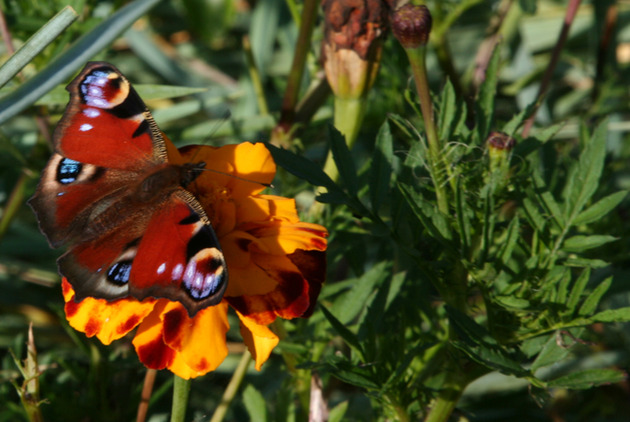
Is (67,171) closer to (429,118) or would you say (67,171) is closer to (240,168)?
Result: (240,168)

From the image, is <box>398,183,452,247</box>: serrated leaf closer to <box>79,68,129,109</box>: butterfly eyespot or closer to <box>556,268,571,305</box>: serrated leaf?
<box>556,268,571,305</box>: serrated leaf

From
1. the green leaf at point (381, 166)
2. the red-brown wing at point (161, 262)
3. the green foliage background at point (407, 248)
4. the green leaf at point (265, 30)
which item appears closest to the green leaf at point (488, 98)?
the green foliage background at point (407, 248)

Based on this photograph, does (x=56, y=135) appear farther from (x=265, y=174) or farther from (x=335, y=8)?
(x=335, y=8)

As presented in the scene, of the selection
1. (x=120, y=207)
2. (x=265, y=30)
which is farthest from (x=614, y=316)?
(x=265, y=30)

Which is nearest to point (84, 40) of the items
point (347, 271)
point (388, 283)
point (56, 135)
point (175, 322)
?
point (56, 135)

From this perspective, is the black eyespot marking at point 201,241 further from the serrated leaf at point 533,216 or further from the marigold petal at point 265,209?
the serrated leaf at point 533,216

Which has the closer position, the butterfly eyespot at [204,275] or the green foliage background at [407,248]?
the butterfly eyespot at [204,275]

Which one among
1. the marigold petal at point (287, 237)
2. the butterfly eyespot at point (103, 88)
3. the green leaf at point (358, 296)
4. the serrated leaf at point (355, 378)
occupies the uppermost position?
the butterfly eyespot at point (103, 88)
